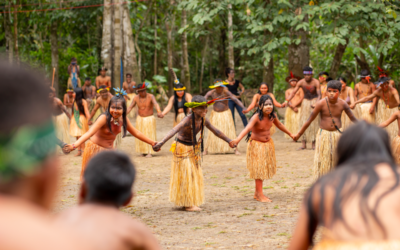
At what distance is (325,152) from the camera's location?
20.4ft

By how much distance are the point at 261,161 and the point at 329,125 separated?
104 cm

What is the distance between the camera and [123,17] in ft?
53.1

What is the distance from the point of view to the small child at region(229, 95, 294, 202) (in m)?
6.22

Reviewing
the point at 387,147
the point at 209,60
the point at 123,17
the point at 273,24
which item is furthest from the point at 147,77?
the point at 387,147

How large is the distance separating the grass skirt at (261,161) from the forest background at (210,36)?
414cm

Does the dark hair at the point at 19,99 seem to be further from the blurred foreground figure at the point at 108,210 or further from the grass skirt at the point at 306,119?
the grass skirt at the point at 306,119

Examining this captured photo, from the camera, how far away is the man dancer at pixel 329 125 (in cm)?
621

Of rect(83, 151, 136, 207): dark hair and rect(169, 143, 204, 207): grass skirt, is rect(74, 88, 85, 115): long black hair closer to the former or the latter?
rect(169, 143, 204, 207): grass skirt

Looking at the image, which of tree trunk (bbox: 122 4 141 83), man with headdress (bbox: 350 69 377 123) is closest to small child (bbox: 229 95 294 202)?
man with headdress (bbox: 350 69 377 123)

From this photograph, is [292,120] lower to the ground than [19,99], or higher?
lower

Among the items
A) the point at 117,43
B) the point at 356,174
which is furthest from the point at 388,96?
the point at 356,174

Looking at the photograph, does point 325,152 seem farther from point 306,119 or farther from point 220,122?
point 306,119

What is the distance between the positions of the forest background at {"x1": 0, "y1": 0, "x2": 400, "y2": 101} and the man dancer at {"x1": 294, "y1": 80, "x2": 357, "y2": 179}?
4.17m

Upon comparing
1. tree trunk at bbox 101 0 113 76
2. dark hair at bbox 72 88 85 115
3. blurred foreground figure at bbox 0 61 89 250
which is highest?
tree trunk at bbox 101 0 113 76
